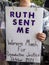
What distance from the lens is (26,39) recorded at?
209cm

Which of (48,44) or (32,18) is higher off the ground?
(32,18)

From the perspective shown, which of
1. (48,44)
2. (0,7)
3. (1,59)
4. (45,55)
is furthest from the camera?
(45,55)

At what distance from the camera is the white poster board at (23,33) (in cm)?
203

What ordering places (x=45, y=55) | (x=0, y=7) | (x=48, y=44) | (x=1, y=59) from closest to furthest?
1. (x=1, y=59)
2. (x=0, y=7)
3. (x=48, y=44)
4. (x=45, y=55)

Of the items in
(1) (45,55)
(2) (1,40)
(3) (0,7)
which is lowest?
(1) (45,55)

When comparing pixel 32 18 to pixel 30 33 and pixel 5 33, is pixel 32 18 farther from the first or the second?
pixel 5 33

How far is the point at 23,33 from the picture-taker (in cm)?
207

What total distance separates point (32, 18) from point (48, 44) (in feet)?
3.37

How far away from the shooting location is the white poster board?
80.0 inches

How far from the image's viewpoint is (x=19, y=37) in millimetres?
2084

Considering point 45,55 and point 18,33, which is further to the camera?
point 45,55

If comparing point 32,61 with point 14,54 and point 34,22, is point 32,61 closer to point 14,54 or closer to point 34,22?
point 14,54

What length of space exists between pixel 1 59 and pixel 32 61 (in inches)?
11.6

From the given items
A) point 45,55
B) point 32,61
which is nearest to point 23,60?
point 32,61
